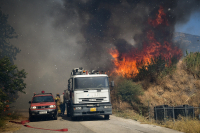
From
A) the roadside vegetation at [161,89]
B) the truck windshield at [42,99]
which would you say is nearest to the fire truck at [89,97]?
the truck windshield at [42,99]

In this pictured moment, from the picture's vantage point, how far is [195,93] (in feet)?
70.0

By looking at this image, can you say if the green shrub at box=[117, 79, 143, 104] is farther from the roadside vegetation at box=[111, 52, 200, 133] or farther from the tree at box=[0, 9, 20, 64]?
the tree at box=[0, 9, 20, 64]

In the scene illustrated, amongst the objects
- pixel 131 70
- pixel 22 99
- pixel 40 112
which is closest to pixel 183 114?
pixel 40 112

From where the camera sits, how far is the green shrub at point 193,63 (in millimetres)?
24334

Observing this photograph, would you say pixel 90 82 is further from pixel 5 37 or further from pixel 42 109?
pixel 5 37

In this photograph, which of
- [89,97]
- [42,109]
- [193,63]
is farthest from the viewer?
[193,63]

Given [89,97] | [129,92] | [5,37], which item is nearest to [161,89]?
[129,92]

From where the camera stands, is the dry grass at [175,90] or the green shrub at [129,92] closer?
the dry grass at [175,90]

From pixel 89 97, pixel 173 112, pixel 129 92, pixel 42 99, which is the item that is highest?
pixel 129 92

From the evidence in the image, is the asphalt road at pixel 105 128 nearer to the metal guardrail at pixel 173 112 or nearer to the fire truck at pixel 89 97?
the fire truck at pixel 89 97

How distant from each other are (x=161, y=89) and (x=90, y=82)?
12.4m

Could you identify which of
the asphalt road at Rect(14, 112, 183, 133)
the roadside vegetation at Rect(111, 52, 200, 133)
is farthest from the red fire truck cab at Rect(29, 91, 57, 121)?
the roadside vegetation at Rect(111, 52, 200, 133)

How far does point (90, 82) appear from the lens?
15203 mm

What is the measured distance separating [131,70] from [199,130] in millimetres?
22723
